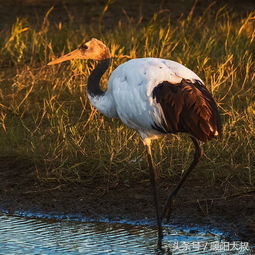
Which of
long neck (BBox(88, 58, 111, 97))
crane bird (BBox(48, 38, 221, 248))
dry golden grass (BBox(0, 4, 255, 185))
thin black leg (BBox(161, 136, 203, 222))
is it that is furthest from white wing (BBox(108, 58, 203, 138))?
dry golden grass (BBox(0, 4, 255, 185))

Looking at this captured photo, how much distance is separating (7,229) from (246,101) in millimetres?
2775

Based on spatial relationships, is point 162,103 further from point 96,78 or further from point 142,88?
point 96,78

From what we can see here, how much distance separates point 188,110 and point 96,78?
120 centimetres

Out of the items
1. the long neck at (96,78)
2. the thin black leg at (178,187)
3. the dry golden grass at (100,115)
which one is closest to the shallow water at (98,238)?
the thin black leg at (178,187)

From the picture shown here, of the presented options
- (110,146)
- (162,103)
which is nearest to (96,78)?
(110,146)

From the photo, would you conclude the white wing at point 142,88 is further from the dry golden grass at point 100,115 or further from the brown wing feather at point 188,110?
the dry golden grass at point 100,115

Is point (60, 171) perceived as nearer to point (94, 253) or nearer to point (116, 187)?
point (116, 187)

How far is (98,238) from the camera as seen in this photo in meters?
5.49

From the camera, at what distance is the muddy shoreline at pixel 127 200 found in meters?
5.71

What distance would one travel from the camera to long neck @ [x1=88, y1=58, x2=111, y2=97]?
6336mm

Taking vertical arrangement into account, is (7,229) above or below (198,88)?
below

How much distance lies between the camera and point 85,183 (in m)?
6.36

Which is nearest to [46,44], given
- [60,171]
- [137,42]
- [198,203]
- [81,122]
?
[137,42]

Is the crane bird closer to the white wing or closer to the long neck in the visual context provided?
the white wing
